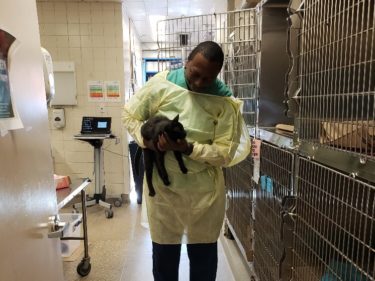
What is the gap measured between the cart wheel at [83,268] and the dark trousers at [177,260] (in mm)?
976

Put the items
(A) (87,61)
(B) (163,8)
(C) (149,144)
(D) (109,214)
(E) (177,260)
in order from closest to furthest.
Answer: (C) (149,144) → (E) (177,260) → (D) (109,214) → (A) (87,61) → (B) (163,8)

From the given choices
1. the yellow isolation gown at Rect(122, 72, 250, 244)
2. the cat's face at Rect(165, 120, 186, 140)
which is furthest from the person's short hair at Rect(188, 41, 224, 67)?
the cat's face at Rect(165, 120, 186, 140)

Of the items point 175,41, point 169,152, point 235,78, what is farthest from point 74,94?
point 169,152

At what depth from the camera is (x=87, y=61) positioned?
3752 millimetres

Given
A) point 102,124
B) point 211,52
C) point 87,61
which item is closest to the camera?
point 211,52

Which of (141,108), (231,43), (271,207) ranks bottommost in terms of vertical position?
(271,207)

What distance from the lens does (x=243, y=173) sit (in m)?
2.04

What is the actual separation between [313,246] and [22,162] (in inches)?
39.5

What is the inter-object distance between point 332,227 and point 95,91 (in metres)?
3.41

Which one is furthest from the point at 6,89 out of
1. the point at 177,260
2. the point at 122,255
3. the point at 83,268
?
the point at 122,255

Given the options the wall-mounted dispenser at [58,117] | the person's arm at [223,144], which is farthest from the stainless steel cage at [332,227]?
the wall-mounted dispenser at [58,117]

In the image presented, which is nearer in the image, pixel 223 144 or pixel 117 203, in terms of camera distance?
pixel 223 144

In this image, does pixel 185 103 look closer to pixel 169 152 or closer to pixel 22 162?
pixel 169 152

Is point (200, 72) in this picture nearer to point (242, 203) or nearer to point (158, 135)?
point (158, 135)
